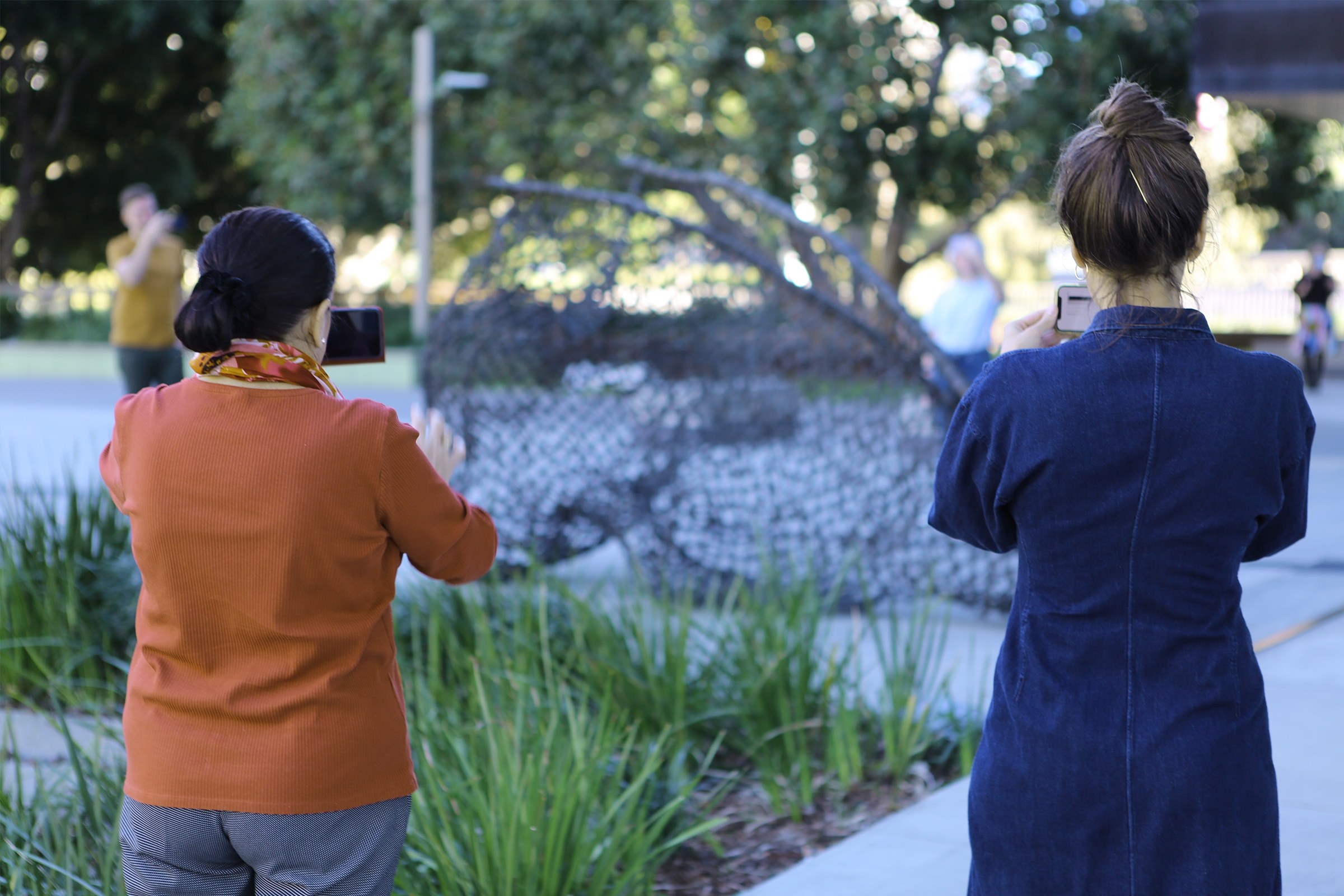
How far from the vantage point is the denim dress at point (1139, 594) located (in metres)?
1.62

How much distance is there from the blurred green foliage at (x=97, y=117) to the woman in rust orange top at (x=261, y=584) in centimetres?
2481

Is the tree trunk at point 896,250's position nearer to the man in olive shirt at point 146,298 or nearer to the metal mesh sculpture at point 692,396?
the man in olive shirt at point 146,298

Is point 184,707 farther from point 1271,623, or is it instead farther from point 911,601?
point 1271,623

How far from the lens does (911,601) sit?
18.2 ft

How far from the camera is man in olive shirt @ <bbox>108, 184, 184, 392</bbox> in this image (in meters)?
7.20

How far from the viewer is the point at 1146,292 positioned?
5.50 feet

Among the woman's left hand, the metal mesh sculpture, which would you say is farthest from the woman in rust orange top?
the metal mesh sculpture

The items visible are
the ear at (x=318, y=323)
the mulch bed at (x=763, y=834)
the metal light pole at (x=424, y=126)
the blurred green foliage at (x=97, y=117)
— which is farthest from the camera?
the blurred green foliage at (x=97, y=117)

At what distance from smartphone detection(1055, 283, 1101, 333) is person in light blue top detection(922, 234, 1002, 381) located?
21.4 feet

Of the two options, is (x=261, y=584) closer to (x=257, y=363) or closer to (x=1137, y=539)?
(x=257, y=363)

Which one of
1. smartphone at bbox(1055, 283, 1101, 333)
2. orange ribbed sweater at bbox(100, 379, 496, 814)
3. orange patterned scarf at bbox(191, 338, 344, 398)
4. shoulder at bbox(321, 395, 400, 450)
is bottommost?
orange ribbed sweater at bbox(100, 379, 496, 814)

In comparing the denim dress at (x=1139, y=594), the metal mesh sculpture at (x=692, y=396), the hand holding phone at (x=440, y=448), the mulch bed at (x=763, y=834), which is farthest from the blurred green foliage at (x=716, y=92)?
the denim dress at (x=1139, y=594)

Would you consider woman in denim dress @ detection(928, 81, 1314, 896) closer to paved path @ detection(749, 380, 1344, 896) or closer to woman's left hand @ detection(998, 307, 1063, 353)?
woman's left hand @ detection(998, 307, 1063, 353)

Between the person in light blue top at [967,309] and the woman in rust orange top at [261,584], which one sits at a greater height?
the person in light blue top at [967,309]
